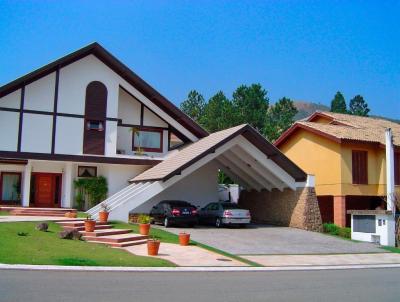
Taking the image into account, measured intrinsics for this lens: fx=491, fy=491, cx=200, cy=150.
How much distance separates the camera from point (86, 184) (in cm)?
3019

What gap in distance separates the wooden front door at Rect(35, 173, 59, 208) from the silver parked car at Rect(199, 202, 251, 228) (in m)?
10.0

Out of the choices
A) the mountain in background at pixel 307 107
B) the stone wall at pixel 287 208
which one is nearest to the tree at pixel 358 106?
the stone wall at pixel 287 208

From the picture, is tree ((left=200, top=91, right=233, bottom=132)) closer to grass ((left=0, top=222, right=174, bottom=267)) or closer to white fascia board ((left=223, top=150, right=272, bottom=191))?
white fascia board ((left=223, top=150, right=272, bottom=191))

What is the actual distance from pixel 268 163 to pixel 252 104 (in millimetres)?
34066

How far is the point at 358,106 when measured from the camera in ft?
244

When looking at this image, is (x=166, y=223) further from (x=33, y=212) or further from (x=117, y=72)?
(x=117, y=72)

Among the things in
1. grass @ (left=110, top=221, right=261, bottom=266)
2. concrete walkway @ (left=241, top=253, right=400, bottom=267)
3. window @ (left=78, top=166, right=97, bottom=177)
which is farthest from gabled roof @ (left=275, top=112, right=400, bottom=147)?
window @ (left=78, top=166, right=97, bottom=177)

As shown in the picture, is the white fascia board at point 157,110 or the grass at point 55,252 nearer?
the grass at point 55,252

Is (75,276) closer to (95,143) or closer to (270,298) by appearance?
(270,298)

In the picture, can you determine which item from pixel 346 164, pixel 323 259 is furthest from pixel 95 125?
pixel 323 259

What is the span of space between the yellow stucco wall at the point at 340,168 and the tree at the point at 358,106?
144ft

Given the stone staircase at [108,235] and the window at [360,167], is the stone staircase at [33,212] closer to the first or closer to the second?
the stone staircase at [108,235]

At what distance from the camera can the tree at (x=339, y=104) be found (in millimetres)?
72250

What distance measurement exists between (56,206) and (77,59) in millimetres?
9206
